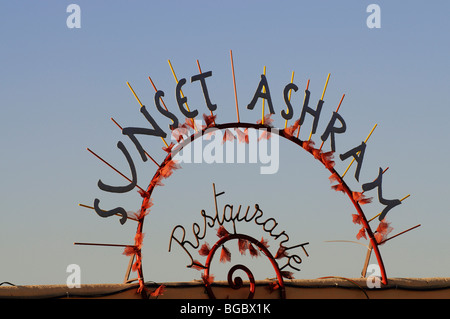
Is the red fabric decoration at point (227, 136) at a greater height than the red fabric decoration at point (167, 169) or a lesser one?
greater

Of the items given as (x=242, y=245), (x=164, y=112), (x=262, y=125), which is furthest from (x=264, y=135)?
(x=242, y=245)

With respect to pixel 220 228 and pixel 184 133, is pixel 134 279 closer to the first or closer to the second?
pixel 220 228

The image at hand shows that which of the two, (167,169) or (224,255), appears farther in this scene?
(224,255)

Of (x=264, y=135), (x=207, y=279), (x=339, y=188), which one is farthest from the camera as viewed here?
(x=339, y=188)

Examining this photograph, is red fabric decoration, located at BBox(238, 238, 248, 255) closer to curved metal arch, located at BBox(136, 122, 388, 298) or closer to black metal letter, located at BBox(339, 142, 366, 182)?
curved metal arch, located at BBox(136, 122, 388, 298)

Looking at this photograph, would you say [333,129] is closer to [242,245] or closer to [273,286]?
[242,245]

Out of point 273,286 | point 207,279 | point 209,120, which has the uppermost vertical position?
point 209,120

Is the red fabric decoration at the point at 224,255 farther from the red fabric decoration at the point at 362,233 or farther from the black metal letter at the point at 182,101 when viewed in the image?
the red fabric decoration at the point at 362,233

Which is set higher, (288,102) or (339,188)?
(288,102)

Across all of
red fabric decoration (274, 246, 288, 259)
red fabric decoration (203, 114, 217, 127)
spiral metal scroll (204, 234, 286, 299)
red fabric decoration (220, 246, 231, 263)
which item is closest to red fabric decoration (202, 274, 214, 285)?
spiral metal scroll (204, 234, 286, 299)

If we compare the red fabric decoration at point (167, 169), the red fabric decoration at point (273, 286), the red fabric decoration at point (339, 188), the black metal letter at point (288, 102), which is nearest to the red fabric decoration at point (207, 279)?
the red fabric decoration at point (273, 286)

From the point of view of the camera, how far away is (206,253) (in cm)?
1220
